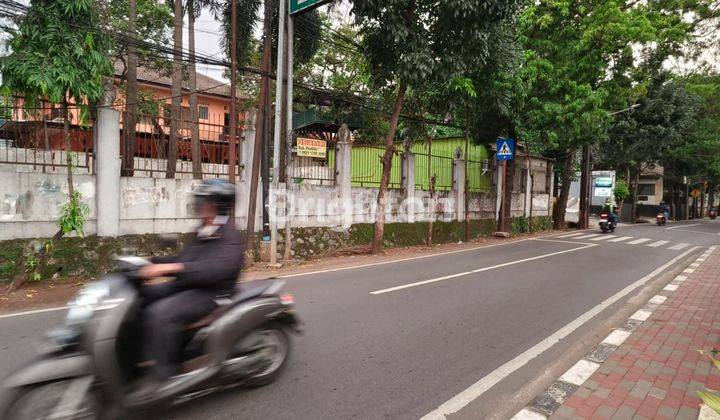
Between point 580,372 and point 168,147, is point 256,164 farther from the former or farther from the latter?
point 580,372

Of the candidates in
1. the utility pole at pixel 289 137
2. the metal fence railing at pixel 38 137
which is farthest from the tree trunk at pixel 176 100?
the utility pole at pixel 289 137

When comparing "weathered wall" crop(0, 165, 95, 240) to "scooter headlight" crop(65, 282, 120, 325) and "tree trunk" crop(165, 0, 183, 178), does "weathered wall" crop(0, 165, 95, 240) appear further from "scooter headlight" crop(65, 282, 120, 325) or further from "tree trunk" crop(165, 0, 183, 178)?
"scooter headlight" crop(65, 282, 120, 325)

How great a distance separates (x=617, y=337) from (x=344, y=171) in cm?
861

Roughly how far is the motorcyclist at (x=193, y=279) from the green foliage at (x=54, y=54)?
5313 millimetres

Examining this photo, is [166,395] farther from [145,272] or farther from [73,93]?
[73,93]

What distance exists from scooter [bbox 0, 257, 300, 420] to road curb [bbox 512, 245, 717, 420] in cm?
217

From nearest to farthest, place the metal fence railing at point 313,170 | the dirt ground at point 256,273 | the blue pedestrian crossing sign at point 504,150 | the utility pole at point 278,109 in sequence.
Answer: the dirt ground at point 256,273
the utility pole at point 278,109
the metal fence railing at point 313,170
the blue pedestrian crossing sign at point 504,150

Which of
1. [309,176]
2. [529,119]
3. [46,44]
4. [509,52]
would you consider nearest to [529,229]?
[529,119]

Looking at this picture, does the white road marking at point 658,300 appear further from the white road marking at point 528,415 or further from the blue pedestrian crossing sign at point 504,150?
the blue pedestrian crossing sign at point 504,150

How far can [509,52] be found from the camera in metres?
13.4

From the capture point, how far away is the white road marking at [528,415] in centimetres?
306

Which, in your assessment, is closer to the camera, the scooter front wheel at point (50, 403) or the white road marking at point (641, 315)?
the scooter front wheel at point (50, 403)

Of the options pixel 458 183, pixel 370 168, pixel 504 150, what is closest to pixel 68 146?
pixel 370 168

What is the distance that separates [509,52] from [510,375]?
39.3 ft
